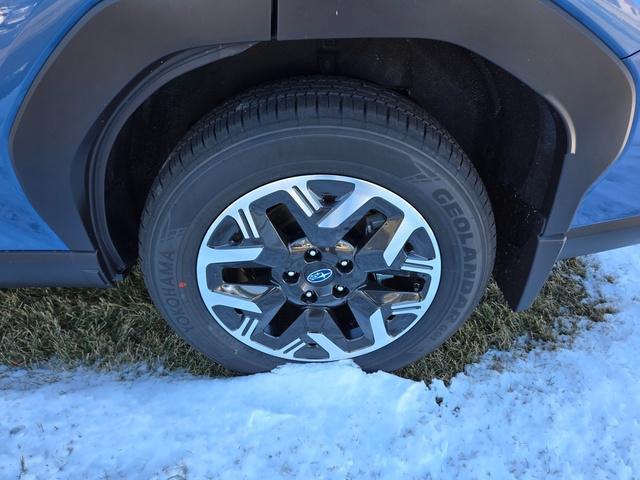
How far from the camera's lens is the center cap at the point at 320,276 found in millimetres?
1873

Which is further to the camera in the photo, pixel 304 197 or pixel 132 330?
pixel 132 330

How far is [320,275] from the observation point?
189 cm

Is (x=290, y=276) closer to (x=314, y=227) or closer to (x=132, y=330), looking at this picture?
(x=314, y=227)

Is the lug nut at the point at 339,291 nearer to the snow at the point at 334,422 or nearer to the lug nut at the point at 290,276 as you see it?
the lug nut at the point at 290,276

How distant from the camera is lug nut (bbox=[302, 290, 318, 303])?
6.34ft

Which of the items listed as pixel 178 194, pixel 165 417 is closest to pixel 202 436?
pixel 165 417

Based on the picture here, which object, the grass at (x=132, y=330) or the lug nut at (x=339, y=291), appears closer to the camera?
the lug nut at (x=339, y=291)

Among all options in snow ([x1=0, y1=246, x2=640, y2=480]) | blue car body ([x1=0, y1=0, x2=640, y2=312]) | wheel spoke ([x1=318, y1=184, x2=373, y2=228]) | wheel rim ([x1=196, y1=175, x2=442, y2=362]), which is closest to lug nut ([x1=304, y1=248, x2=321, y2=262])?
wheel rim ([x1=196, y1=175, x2=442, y2=362])

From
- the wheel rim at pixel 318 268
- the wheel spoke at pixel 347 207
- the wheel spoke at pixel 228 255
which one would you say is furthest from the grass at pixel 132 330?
the wheel spoke at pixel 347 207

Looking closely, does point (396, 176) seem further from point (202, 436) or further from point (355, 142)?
point (202, 436)

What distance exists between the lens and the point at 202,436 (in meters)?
1.96

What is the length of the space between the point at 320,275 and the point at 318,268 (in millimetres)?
32

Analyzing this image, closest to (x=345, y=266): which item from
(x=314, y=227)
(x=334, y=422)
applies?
(x=314, y=227)

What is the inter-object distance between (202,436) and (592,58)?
166 centimetres
